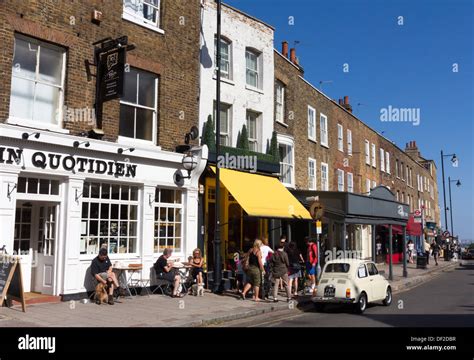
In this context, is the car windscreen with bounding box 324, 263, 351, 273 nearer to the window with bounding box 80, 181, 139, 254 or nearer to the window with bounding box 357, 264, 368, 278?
the window with bounding box 357, 264, 368, 278

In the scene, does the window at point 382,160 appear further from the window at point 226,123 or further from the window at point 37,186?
the window at point 37,186

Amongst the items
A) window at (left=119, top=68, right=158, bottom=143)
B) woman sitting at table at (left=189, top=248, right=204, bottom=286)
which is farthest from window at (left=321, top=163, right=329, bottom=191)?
window at (left=119, top=68, right=158, bottom=143)

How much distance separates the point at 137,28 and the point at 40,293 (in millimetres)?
8179

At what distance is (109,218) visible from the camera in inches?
550

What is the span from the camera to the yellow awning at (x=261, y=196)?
16.4m

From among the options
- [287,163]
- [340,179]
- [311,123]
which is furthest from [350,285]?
[340,179]

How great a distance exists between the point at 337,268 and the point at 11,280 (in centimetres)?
836

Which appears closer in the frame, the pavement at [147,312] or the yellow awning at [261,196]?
the pavement at [147,312]

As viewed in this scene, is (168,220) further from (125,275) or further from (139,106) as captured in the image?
(139,106)

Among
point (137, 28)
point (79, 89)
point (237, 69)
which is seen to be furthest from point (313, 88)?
point (79, 89)

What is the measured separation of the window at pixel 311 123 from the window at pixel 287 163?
301 centimetres

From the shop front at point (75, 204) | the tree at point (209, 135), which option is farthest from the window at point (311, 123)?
the shop front at point (75, 204)
